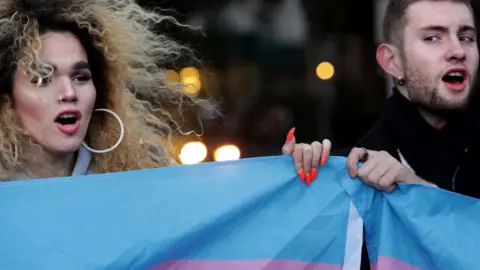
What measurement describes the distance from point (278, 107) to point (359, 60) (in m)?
0.82

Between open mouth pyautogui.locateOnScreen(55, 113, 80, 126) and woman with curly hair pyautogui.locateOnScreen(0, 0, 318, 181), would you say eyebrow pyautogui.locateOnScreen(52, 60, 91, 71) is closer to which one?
woman with curly hair pyautogui.locateOnScreen(0, 0, 318, 181)

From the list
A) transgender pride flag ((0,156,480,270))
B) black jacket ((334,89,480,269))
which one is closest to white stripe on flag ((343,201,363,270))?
transgender pride flag ((0,156,480,270))

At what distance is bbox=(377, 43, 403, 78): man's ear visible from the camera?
9.70ft

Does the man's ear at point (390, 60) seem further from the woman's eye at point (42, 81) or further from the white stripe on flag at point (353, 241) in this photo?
the woman's eye at point (42, 81)

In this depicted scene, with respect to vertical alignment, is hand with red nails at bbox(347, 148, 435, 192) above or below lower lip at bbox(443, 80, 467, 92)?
below

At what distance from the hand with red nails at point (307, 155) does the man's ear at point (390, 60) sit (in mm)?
562

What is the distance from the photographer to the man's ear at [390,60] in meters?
2.96

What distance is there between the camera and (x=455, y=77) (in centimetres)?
285

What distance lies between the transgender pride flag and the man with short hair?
0.27m

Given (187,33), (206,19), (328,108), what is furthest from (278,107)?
(187,33)

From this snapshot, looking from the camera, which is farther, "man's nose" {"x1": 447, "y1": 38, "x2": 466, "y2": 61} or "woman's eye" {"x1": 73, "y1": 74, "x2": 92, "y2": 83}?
"man's nose" {"x1": 447, "y1": 38, "x2": 466, "y2": 61}

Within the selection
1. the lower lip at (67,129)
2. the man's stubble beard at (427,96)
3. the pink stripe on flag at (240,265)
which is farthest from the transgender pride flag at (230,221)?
the man's stubble beard at (427,96)

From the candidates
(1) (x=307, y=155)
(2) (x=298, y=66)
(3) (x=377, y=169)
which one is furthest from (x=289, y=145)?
(2) (x=298, y=66)

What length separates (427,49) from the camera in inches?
113
